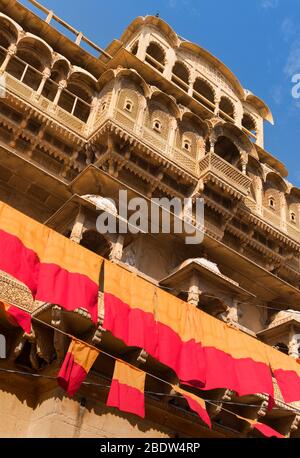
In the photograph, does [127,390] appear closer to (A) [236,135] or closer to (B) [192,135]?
(B) [192,135]

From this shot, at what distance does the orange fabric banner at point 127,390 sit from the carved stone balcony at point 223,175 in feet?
24.0

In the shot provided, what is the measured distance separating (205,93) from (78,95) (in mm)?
6527

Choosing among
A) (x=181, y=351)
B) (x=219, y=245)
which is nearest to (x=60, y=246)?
(x=181, y=351)

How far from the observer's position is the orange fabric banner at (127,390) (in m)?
7.79

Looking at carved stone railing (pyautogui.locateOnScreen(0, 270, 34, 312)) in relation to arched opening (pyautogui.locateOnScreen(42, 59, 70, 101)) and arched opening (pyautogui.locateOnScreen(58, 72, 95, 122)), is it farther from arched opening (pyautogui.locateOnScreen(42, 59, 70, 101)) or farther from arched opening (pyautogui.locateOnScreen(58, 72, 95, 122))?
arched opening (pyautogui.locateOnScreen(42, 59, 70, 101))

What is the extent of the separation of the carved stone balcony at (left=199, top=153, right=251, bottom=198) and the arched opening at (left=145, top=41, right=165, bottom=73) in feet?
15.9

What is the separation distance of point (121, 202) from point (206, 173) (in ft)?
10.5

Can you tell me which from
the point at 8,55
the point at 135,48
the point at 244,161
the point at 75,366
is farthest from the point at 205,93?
the point at 75,366

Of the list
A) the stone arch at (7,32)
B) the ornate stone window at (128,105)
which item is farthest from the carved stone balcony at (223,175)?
the stone arch at (7,32)

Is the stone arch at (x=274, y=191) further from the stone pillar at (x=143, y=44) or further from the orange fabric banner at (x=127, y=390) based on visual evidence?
the orange fabric banner at (x=127, y=390)

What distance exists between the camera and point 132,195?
12391 mm

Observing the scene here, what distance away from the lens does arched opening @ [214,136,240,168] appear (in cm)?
1648

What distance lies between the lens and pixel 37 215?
12297 mm
